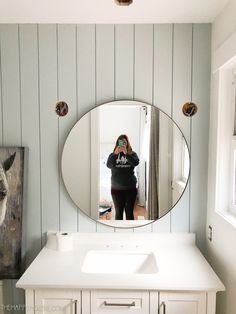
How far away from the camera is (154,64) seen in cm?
185

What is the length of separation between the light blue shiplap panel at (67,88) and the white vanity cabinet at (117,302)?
0.54 m

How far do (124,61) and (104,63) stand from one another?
134mm

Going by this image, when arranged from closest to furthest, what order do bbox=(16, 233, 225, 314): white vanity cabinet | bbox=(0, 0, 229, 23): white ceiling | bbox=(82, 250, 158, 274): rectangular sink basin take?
bbox=(16, 233, 225, 314): white vanity cabinet
bbox=(0, 0, 229, 23): white ceiling
bbox=(82, 250, 158, 274): rectangular sink basin

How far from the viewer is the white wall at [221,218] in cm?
148

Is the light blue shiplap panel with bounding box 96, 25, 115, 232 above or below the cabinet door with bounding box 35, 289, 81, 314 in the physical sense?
above

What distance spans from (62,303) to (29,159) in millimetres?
926

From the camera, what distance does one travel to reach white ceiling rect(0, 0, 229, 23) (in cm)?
155

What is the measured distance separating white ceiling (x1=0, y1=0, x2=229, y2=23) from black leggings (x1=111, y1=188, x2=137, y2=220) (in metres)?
1.10

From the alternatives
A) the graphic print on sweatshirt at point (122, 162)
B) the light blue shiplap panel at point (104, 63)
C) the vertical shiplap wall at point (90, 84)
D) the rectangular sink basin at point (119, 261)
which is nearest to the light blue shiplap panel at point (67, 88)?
the vertical shiplap wall at point (90, 84)

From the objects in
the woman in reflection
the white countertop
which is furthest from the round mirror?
the white countertop

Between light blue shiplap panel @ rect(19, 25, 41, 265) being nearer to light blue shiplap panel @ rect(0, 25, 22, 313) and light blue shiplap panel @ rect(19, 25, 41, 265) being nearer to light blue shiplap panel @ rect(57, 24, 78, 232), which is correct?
light blue shiplap panel @ rect(0, 25, 22, 313)

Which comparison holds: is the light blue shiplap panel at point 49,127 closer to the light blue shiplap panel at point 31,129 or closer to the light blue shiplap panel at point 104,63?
the light blue shiplap panel at point 31,129

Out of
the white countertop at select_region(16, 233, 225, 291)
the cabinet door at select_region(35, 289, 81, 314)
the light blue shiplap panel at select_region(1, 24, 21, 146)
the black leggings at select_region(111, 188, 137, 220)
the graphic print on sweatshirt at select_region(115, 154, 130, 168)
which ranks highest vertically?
the light blue shiplap panel at select_region(1, 24, 21, 146)

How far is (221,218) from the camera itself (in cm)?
163
